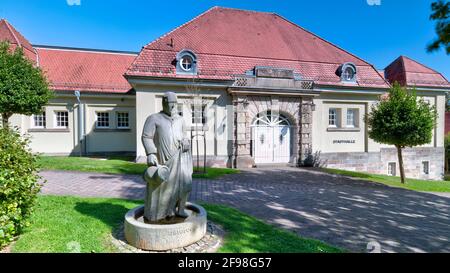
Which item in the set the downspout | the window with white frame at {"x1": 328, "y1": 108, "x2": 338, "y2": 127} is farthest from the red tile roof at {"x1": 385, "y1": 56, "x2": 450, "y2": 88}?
the downspout

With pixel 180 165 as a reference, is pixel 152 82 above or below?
above

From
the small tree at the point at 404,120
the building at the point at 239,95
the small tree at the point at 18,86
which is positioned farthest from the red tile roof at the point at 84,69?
the small tree at the point at 404,120

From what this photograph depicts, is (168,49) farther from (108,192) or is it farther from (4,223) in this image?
(4,223)

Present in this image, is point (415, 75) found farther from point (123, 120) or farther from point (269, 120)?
point (123, 120)

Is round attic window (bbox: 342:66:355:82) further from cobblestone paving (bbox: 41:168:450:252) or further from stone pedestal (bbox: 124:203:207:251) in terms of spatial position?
stone pedestal (bbox: 124:203:207:251)

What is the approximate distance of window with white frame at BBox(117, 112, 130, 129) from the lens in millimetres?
17594

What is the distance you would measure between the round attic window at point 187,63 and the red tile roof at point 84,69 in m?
6.40

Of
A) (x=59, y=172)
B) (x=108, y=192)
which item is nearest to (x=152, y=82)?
(x=59, y=172)

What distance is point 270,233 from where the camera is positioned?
438 cm

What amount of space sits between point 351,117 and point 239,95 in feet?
29.1

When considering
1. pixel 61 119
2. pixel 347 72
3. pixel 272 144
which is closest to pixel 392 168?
pixel 347 72

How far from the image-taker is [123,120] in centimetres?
1770

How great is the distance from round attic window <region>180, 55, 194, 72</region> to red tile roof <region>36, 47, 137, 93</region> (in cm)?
640
